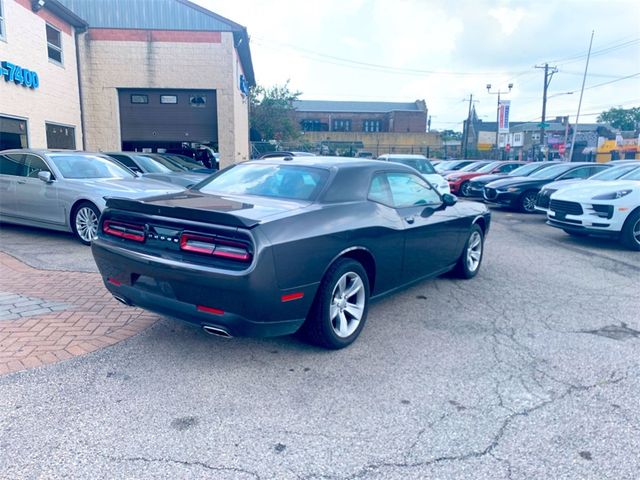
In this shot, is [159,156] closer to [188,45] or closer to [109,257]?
[188,45]

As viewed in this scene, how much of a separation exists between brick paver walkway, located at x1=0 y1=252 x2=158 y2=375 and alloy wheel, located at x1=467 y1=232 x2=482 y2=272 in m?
3.85

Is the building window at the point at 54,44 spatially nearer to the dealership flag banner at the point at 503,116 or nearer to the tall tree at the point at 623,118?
the dealership flag banner at the point at 503,116

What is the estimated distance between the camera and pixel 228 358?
12.8 feet

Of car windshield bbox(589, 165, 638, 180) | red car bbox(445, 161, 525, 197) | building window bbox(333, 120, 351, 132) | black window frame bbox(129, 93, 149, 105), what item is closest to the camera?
car windshield bbox(589, 165, 638, 180)

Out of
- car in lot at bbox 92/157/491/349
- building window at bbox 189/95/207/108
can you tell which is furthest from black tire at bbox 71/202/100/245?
building window at bbox 189/95/207/108

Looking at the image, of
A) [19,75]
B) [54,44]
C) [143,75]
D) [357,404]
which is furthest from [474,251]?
[143,75]

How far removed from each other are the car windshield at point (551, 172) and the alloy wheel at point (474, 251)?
8.62 meters

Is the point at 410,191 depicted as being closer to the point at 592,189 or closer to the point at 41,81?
the point at 592,189

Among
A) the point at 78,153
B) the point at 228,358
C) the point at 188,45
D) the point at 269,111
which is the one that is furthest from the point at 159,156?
the point at 269,111

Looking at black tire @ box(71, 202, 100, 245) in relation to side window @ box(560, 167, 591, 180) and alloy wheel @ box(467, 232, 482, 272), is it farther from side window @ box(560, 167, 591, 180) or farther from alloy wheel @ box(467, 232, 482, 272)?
side window @ box(560, 167, 591, 180)

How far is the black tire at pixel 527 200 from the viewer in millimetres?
13742

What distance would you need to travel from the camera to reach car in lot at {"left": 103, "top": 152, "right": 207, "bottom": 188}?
35.9 ft

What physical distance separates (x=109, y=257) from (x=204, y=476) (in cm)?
211

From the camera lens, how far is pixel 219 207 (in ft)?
12.1
